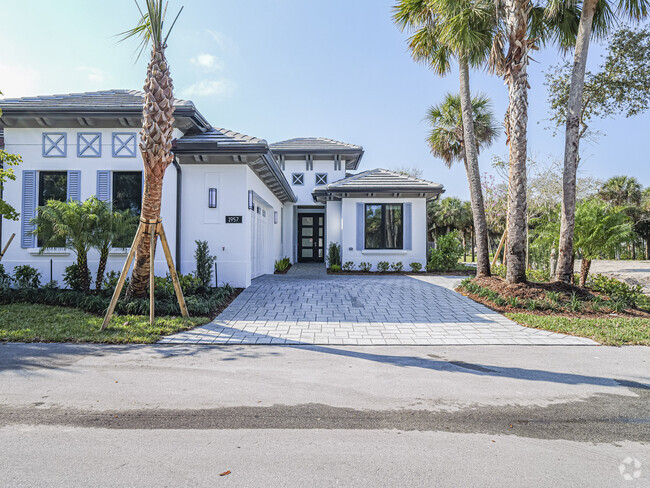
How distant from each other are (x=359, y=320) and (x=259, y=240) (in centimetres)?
719

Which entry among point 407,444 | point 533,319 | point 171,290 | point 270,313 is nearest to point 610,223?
point 533,319

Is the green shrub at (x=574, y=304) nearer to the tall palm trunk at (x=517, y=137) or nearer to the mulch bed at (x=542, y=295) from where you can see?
the mulch bed at (x=542, y=295)

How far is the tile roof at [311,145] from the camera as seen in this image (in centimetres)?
2078

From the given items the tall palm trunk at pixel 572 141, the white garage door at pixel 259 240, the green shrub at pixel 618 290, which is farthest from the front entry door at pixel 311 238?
the green shrub at pixel 618 290

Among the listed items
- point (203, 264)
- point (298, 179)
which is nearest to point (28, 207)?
point (203, 264)

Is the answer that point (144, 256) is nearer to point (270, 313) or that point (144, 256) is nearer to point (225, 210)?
point (270, 313)

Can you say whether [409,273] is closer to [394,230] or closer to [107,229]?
[394,230]

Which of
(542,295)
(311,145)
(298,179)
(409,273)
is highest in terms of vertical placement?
(311,145)

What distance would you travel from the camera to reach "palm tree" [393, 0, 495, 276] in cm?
992

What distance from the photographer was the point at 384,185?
15.3m

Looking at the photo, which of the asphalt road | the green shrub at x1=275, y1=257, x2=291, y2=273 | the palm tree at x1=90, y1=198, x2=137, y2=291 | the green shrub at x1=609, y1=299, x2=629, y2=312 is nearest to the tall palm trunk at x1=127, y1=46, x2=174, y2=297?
the palm tree at x1=90, y1=198, x2=137, y2=291

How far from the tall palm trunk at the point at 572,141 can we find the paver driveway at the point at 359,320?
98.1 inches

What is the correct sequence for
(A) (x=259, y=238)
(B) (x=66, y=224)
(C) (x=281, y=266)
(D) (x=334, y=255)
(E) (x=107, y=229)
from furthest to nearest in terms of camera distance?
1. (C) (x=281, y=266)
2. (D) (x=334, y=255)
3. (A) (x=259, y=238)
4. (E) (x=107, y=229)
5. (B) (x=66, y=224)

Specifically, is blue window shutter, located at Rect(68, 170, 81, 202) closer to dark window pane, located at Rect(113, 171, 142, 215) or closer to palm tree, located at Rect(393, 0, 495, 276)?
dark window pane, located at Rect(113, 171, 142, 215)
